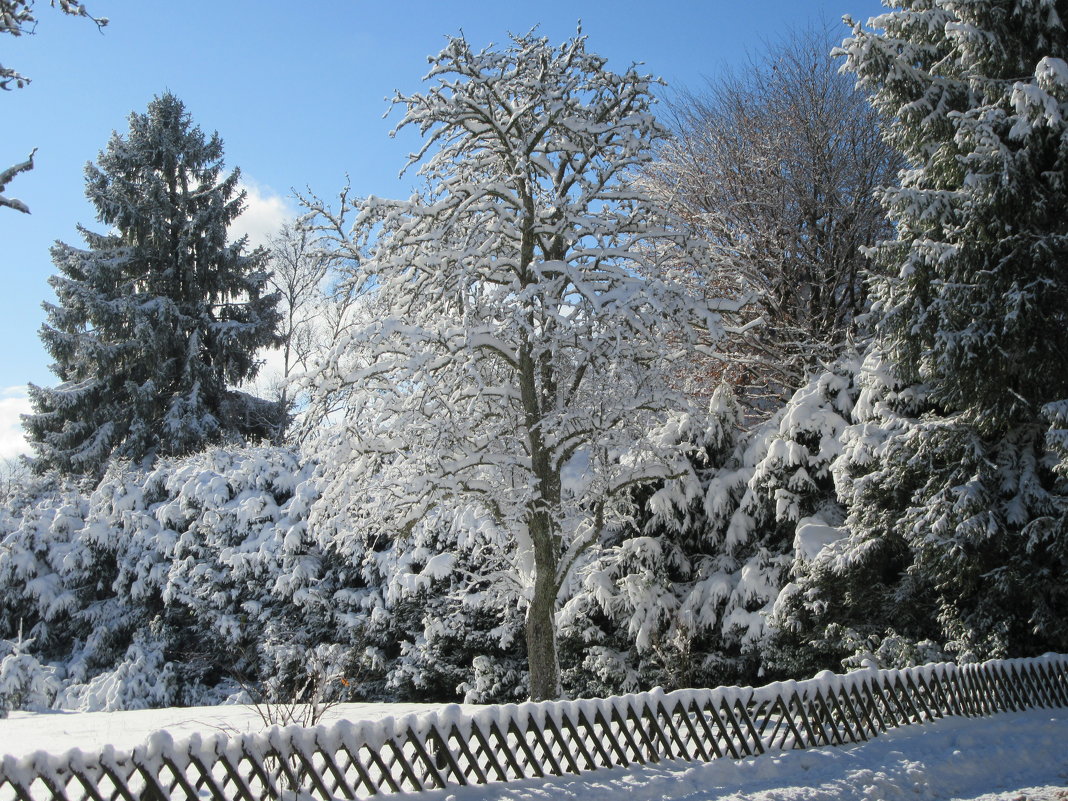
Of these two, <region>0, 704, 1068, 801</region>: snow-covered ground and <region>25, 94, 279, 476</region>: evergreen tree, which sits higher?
<region>25, 94, 279, 476</region>: evergreen tree

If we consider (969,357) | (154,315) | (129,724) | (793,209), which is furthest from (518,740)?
(154,315)

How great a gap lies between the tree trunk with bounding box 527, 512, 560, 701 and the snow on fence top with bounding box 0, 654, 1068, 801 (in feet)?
5.91

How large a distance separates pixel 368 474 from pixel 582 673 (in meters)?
5.07

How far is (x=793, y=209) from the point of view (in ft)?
56.5

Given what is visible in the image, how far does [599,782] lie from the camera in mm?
5734

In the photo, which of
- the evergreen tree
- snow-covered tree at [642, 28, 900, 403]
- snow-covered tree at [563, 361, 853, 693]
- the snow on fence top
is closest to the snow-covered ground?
the snow on fence top

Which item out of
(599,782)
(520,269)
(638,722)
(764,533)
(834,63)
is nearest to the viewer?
(599,782)

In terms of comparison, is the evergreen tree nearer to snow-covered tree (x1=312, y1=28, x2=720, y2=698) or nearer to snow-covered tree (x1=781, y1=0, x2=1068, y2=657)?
snow-covered tree (x1=312, y1=28, x2=720, y2=698)

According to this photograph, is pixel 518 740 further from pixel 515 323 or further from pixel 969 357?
pixel 969 357

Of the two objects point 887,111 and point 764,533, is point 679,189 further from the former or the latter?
point 764,533

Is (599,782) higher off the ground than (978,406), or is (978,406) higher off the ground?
(978,406)

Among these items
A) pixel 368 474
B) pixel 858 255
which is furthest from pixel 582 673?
pixel 858 255

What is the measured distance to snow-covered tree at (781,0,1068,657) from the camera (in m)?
9.05

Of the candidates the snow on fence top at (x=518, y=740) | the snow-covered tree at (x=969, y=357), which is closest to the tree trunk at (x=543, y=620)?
the snow on fence top at (x=518, y=740)
